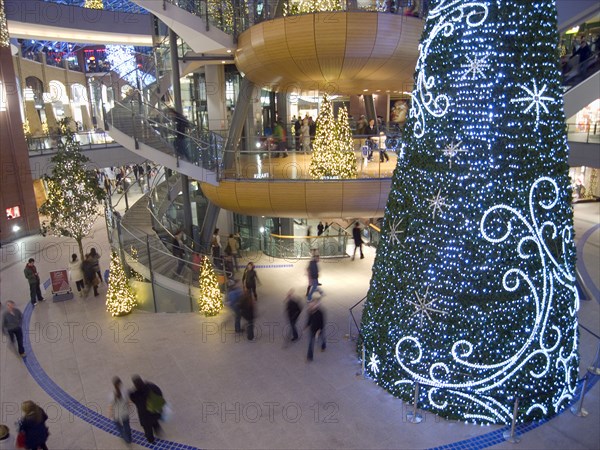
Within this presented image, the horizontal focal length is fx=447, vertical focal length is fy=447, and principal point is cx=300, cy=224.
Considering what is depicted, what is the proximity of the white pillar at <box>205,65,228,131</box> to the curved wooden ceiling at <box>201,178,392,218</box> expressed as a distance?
245 inches

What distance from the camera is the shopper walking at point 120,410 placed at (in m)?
5.59

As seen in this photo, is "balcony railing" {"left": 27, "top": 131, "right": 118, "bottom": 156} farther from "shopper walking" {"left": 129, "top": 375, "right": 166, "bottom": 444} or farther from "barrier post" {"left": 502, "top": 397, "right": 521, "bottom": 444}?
"barrier post" {"left": 502, "top": 397, "right": 521, "bottom": 444}

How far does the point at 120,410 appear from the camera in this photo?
5.62 meters

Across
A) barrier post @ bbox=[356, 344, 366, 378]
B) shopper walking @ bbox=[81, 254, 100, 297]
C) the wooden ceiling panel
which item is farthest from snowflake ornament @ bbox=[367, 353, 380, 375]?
shopper walking @ bbox=[81, 254, 100, 297]

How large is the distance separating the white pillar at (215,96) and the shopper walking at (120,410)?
12.7 m

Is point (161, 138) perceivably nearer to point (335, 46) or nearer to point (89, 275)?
point (89, 275)

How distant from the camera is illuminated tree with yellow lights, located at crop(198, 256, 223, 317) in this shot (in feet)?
31.2

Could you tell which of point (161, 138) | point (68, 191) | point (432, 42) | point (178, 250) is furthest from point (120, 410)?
point (68, 191)

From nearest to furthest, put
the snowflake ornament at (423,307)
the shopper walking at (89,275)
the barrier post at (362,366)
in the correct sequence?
1. the snowflake ornament at (423,307)
2. the barrier post at (362,366)
3. the shopper walking at (89,275)

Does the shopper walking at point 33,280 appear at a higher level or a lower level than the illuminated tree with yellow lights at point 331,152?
lower

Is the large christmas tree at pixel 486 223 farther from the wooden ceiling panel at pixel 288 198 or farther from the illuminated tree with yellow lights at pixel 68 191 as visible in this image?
the illuminated tree with yellow lights at pixel 68 191

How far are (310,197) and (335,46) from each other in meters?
3.50

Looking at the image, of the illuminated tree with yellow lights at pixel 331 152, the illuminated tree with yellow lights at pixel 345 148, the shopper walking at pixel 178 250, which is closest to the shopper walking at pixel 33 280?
the shopper walking at pixel 178 250

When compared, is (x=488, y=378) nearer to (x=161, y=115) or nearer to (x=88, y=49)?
(x=161, y=115)
